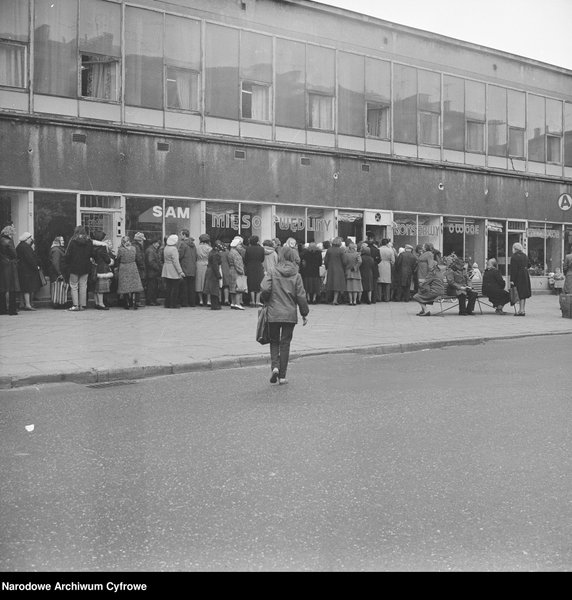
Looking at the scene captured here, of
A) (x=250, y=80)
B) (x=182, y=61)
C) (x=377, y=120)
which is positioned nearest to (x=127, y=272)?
(x=182, y=61)

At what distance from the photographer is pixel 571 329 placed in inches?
723

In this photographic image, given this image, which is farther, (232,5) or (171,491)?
(232,5)

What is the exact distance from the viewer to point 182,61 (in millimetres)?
24359

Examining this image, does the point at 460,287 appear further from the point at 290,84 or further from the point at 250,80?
the point at 290,84

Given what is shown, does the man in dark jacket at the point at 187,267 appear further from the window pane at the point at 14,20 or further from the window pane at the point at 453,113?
the window pane at the point at 453,113

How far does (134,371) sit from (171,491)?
595 centimetres

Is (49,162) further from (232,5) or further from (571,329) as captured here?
(571,329)

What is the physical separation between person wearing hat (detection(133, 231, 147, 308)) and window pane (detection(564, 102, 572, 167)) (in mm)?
20960

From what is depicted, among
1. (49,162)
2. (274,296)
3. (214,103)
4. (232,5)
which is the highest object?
(232,5)

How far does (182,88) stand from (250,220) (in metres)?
A: 4.17

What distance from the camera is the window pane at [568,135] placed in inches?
1438

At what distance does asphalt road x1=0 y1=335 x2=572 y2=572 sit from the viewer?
4562 millimetres
